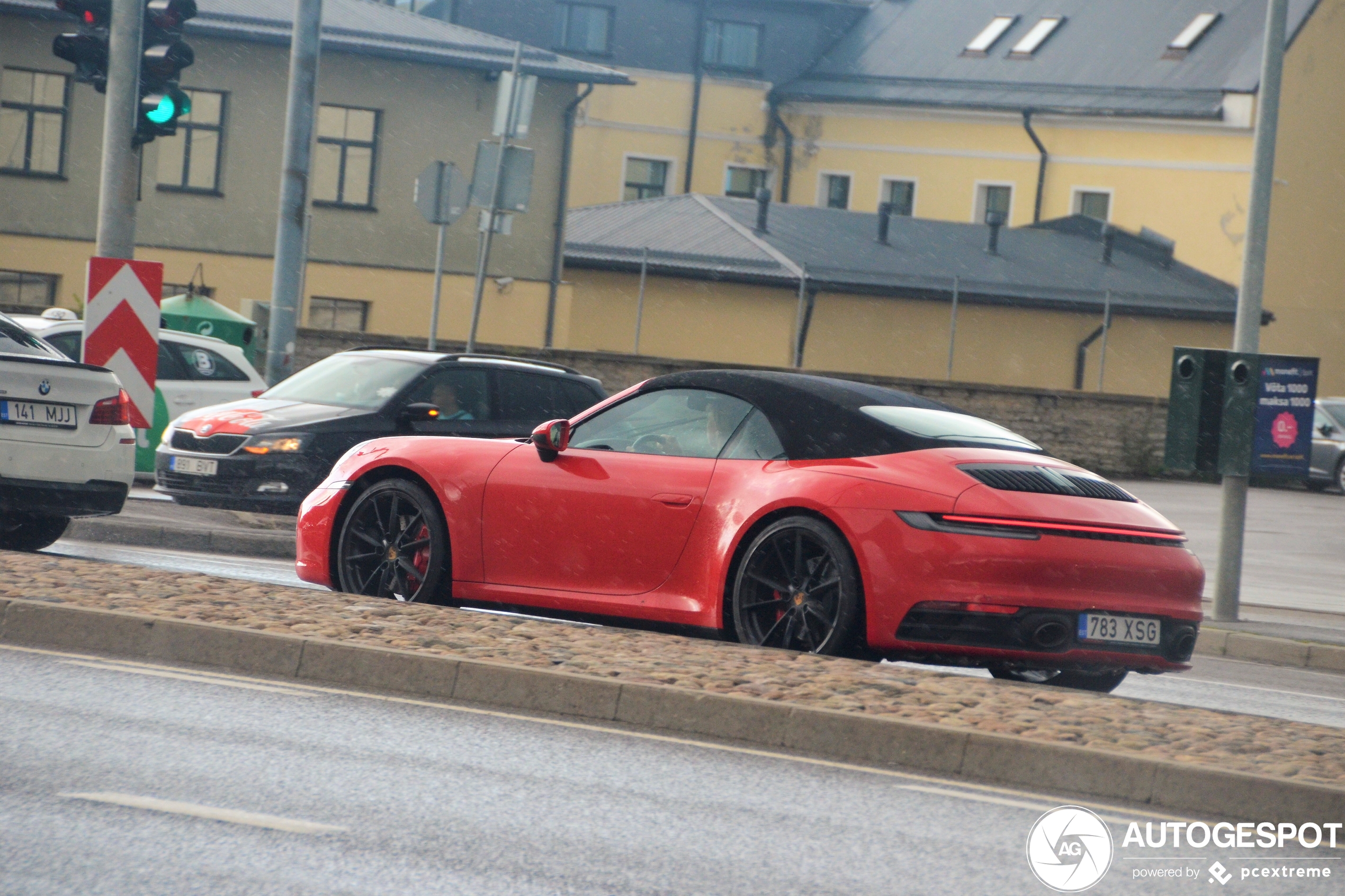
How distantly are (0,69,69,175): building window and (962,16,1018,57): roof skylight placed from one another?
97.0 feet

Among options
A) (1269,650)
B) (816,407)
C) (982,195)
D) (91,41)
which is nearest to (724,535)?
(816,407)

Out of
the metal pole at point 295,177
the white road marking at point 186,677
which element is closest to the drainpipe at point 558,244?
the metal pole at point 295,177

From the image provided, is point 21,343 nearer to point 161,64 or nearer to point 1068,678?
point 161,64

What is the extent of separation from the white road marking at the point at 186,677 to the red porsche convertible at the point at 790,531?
5.44 feet

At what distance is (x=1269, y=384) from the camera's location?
13711 mm

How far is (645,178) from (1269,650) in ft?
150

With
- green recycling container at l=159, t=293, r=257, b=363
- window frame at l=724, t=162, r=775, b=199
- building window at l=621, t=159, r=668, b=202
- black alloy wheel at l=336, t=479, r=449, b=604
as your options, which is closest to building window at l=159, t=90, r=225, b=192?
green recycling container at l=159, t=293, r=257, b=363

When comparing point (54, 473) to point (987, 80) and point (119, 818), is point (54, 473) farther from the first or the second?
point (987, 80)

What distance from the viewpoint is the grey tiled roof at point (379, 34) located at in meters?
33.3

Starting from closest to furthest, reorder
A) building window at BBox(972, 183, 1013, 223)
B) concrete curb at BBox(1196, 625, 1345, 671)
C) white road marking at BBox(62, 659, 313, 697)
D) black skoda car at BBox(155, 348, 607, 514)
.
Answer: white road marking at BBox(62, 659, 313, 697), concrete curb at BBox(1196, 625, 1345, 671), black skoda car at BBox(155, 348, 607, 514), building window at BBox(972, 183, 1013, 223)

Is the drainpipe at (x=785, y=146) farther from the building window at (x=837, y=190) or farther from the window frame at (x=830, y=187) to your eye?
the building window at (x=837, y=190)

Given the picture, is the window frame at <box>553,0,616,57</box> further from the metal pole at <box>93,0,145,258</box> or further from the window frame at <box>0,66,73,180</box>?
the metal pole at <box>93,0,145,258</box>

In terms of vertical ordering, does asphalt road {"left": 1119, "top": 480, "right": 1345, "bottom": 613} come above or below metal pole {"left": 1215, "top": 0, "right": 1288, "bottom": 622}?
below

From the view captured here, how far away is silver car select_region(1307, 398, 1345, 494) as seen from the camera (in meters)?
32.0
